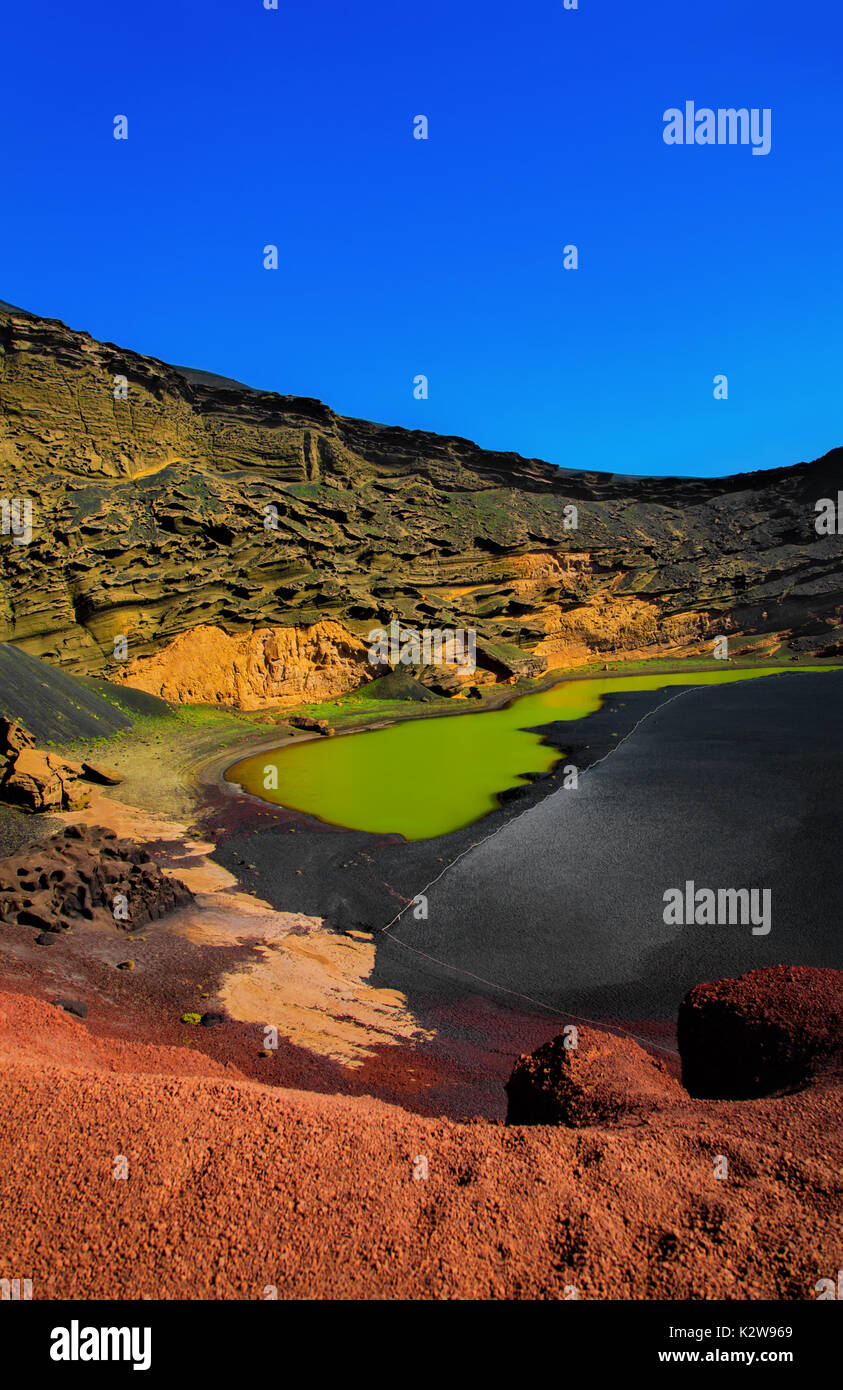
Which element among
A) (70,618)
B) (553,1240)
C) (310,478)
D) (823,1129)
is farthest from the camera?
(310,478)

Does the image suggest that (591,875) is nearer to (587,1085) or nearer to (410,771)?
(587,1085)

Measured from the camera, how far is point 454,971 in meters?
7.48

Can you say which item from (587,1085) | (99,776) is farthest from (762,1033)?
(99,776)

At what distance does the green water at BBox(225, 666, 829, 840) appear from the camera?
13.7 metres

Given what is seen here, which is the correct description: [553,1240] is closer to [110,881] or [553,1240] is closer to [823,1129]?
[823,1129]

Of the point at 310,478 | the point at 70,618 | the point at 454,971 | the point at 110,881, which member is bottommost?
the point at 454,971

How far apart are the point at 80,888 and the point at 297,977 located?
3.06 meters

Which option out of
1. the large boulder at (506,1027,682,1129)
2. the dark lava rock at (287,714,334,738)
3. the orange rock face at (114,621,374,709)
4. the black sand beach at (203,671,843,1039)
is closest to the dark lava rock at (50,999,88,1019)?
the black sand beach at (203,671,843,1039)

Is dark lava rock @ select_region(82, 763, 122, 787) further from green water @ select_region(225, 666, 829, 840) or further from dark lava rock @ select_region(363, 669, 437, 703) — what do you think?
dark lava rock @ select_region(363, 669, 437, 703)

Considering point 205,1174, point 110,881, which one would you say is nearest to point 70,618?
point 110,881

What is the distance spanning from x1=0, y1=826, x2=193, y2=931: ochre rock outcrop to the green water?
4.74 m

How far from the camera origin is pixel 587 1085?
12.9 ft

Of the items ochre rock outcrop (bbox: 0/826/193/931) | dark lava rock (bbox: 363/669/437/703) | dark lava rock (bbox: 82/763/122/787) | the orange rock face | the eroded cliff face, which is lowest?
ochre rock outcrop (bbox: 0/826/193/931)

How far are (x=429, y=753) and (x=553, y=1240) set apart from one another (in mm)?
16913
